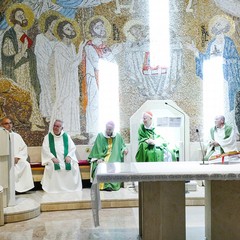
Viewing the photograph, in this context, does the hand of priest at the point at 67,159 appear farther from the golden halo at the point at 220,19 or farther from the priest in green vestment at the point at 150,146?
the golden halo at the point at 220,19

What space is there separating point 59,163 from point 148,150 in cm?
171

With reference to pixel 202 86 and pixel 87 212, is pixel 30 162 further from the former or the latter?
pixel 202 86

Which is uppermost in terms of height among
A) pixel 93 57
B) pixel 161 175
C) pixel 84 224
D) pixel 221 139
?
pixel 93 57

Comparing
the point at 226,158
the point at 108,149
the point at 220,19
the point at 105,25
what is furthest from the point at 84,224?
the point at 220,19

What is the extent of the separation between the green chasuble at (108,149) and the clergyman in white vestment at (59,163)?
41 centimetres

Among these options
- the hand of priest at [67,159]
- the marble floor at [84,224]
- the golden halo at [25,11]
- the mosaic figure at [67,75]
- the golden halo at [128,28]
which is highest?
the golden halo at [25,11]

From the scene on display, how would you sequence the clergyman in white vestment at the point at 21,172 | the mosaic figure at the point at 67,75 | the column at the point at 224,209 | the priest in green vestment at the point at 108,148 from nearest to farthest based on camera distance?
the column at the point at 224,209, the clergyman in white vestment at the point at 21,172, the priest in green vestment at the point at 108,148, the mosaic figure at the point at 67,75

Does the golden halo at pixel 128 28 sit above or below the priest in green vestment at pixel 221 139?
above

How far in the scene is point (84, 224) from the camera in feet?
22.1

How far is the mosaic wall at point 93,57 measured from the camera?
9844mm

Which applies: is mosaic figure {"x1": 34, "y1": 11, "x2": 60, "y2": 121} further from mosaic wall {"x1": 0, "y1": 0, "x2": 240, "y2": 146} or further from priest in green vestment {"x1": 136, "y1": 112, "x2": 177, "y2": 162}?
priest in green vestment {"x1": 136, "y1": 112, "x2": 177, "y2": 162}

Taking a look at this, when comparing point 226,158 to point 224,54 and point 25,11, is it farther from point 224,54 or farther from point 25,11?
point 25,11

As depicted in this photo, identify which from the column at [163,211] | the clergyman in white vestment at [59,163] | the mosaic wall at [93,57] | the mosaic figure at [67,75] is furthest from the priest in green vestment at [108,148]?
the column at [163,211]

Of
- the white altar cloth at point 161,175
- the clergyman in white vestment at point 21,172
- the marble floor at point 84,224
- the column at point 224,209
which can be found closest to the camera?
the white altar cloth at point 161,175
